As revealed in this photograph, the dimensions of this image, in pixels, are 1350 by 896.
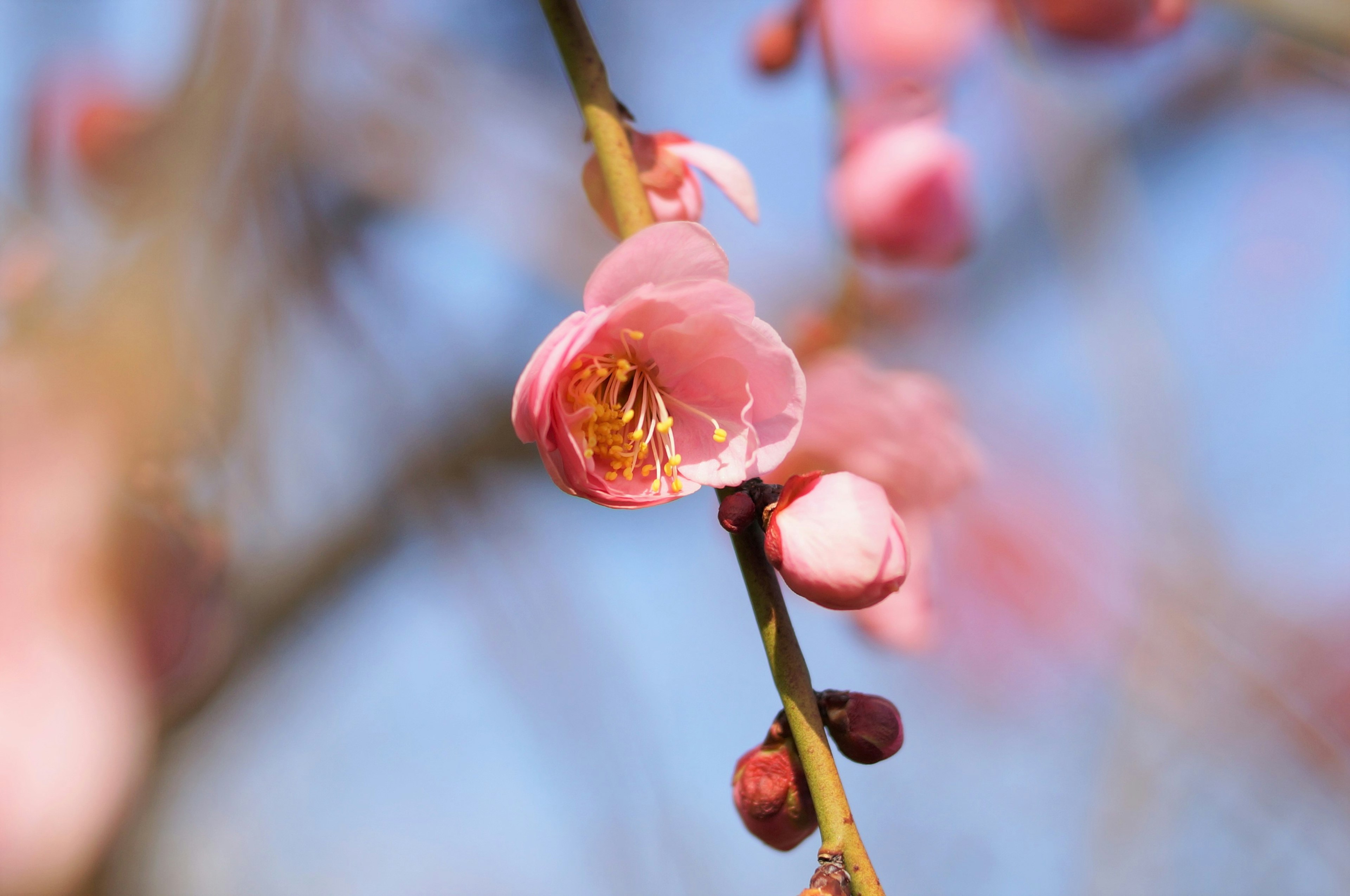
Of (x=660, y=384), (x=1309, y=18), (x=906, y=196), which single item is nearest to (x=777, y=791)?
(x=660, y=384)

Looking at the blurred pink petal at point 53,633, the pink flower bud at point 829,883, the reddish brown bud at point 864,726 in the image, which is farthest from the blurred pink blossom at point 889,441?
the blurred pink petal at point 53,633

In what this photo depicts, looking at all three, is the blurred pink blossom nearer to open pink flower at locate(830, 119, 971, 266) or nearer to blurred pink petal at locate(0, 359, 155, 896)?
open pink flower at locate(830, 119, 971, 266)

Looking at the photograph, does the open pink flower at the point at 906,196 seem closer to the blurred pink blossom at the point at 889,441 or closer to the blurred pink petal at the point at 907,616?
the blurred pink blossom at the point at 889,441

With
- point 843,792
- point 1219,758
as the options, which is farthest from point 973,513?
point 843,792

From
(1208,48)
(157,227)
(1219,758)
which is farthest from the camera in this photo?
(1219,758)

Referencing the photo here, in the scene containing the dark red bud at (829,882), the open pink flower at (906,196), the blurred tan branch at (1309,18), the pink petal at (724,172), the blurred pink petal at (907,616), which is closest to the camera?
the dark red bud at (829,882)

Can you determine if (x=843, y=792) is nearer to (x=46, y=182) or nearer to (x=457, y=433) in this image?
(x=457, y=433)

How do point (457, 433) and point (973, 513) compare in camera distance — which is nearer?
point (457, 433)
